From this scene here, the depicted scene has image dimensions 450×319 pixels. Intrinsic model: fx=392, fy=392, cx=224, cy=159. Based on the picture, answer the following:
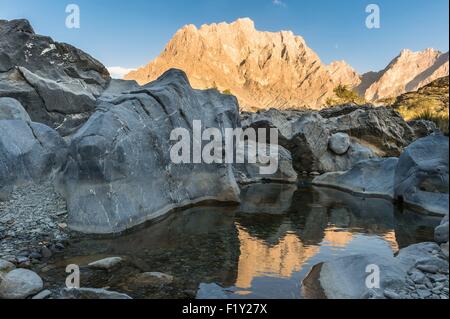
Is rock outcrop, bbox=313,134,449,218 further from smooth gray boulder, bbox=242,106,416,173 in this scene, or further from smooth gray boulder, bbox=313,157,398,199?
smooth gray boulder, bbox=242,106,416,173

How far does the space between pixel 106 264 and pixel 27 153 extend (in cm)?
835

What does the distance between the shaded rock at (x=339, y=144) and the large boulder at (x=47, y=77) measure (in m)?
22.8

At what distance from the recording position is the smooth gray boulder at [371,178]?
26531 mm

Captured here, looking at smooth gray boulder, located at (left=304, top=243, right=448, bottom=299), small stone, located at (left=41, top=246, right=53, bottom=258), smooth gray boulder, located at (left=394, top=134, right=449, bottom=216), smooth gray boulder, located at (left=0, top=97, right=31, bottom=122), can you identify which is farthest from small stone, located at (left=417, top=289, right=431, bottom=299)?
smooth gray boulder, located at (left=0, top=97, right=31, bottom=122)

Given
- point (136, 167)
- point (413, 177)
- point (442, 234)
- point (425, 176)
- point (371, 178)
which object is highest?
point (136, 167)

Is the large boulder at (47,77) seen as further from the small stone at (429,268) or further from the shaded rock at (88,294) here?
the small stone at (429,268)

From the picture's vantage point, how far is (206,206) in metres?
21.9

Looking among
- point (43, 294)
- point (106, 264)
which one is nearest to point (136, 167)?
point (106, 264)

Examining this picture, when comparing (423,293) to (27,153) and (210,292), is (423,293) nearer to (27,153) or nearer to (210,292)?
(210,292)

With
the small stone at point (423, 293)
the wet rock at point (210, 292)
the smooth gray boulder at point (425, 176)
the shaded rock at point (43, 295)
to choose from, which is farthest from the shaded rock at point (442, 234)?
the shaded rock at point (43, 295)

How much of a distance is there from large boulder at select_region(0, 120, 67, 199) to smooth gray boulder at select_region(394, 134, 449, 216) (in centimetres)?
1870

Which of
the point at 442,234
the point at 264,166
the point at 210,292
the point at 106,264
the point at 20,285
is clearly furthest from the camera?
the point at 264,166

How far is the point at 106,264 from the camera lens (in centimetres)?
1204

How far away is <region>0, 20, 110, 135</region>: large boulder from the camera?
2877cm
